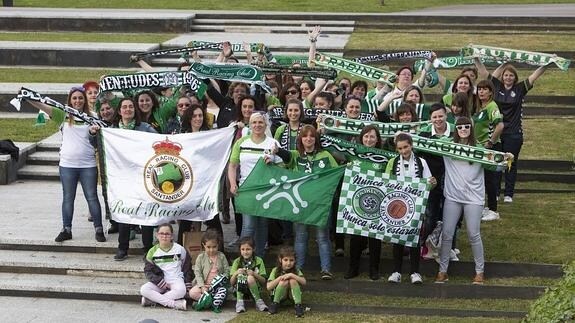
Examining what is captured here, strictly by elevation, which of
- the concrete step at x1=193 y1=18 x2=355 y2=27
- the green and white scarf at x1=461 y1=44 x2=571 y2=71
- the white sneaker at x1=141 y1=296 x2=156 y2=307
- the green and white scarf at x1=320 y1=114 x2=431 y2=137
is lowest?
the white sneaker at x1=141 y1=296 x2=156 y2=307

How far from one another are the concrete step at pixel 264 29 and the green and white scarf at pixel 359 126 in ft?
53.3

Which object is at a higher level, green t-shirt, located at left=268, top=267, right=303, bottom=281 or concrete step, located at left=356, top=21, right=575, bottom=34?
concrete step, located at left=356, top=21, right=575, bottom=34

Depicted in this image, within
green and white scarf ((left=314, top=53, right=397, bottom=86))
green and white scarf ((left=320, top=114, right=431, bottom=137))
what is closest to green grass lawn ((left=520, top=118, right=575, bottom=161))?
green and white scarf ((left=314, top=53, right=397, bottom=86))

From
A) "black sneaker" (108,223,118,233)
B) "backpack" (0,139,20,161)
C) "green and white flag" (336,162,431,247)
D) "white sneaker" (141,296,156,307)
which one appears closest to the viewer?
"white sneaker" (141,296,156,307)

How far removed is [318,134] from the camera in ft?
39.9

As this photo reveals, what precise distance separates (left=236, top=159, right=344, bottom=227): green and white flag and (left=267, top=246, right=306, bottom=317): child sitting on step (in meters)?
0.75

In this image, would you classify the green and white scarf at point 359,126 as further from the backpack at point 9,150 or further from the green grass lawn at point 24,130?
the green grass lawn at point 24,130

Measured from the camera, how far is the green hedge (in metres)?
5.57

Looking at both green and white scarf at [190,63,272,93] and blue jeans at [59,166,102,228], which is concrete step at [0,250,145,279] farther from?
green and white scarf at [190,63,272,93]

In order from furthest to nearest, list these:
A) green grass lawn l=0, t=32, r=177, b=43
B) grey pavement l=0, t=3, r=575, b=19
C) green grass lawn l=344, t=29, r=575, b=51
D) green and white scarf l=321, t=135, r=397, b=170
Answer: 1. grey pavement l=0, t=3, r=575, b=19
2. green grass lawn l=0, t=32, r=177, b=43
3. green grass lawn l=344, t=29, r=575, b=51
4. green and white scarf l=321, t=135, r=397, b=170

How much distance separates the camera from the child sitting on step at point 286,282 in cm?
1140

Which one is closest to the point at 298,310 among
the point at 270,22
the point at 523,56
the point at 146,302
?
the point at 146,302

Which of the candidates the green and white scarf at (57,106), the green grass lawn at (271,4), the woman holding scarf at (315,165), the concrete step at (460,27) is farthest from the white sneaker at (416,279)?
the green grass lawn at (271,4)

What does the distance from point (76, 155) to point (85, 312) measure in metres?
2.18
